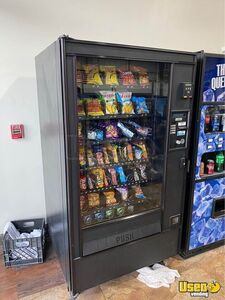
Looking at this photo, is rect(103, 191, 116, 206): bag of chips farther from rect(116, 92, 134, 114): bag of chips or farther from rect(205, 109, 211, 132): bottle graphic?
rect(205, 109, 211, 132): bottle graphic

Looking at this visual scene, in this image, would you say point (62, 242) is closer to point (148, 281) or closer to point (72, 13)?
point (148, 281)

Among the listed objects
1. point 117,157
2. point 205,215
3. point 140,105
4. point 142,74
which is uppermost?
point 142,74

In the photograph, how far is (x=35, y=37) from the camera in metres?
1.81

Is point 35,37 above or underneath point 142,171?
above

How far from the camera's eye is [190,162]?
5.90 feet

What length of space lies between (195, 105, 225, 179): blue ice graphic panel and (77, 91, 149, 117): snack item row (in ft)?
1.45

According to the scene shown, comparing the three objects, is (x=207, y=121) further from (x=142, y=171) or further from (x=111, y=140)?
(x=111, y=140)

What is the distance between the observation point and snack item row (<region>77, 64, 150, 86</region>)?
1496 mm

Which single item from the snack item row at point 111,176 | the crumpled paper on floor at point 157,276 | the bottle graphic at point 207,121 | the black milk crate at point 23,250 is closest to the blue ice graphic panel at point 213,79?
the bottle graphic at point 207,121

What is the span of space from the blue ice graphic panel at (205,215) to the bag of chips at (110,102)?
0.91 m

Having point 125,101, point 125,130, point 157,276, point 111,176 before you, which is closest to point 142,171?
point 111,176

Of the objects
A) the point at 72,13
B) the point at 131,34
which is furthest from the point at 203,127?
the point at 72,13

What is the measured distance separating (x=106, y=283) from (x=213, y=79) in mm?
→ 1746

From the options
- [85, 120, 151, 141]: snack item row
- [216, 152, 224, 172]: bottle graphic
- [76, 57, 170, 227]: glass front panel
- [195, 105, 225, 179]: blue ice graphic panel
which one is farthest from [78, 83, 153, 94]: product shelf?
[216, 152, 224, 172]: bottle graphic
